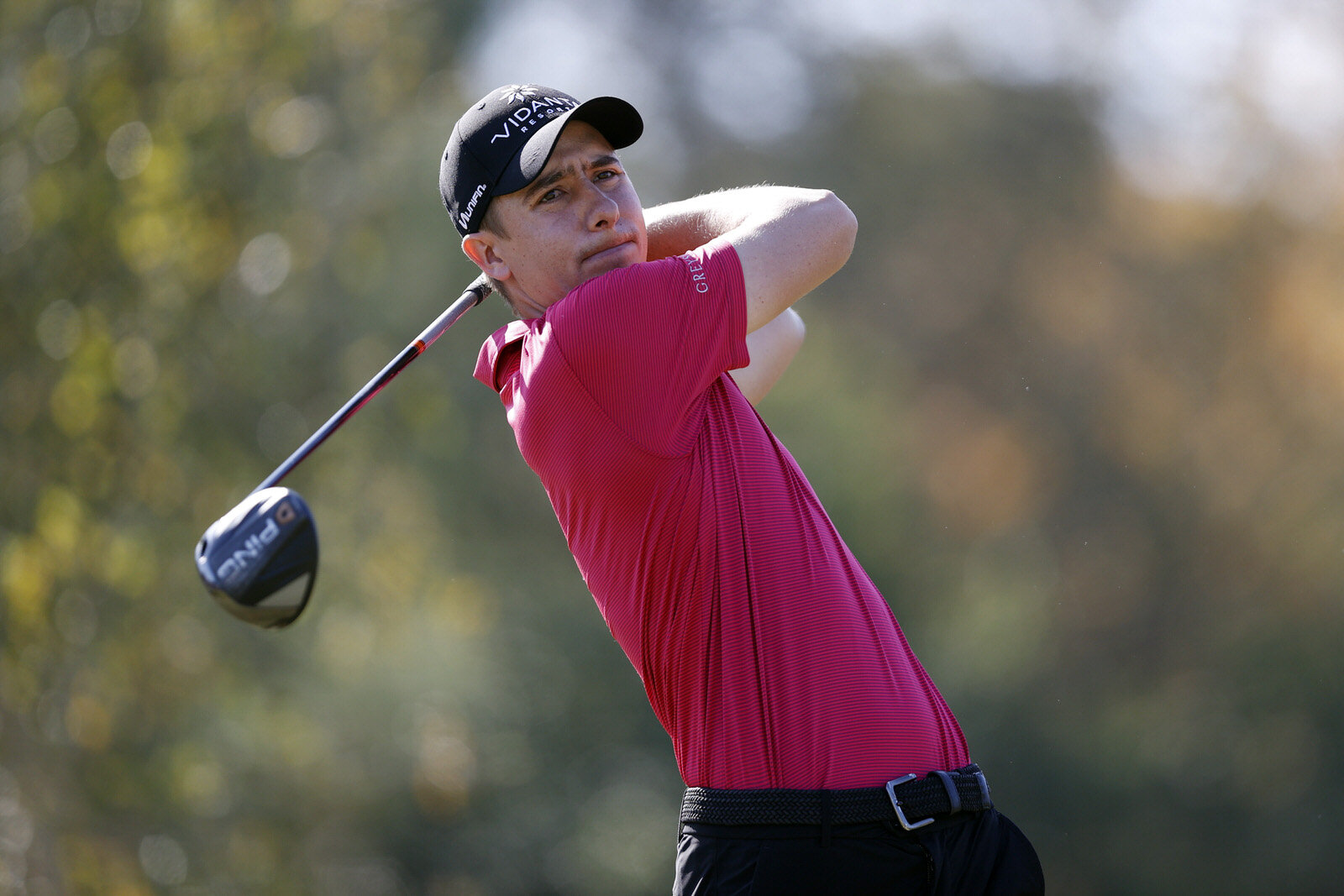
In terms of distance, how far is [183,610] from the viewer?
10.4 metres

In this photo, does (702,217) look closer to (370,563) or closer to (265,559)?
(265,559)

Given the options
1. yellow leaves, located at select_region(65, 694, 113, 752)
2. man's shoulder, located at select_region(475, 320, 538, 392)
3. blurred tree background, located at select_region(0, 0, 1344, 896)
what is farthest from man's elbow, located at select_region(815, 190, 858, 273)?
yellow leaves, located at select_region(65, 694, 113, 752)

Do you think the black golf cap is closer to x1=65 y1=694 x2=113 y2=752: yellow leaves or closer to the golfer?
the golfer

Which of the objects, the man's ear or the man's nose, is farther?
the man's ear

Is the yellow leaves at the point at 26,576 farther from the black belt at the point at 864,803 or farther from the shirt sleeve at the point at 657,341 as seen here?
the black belt at the point at 864,803

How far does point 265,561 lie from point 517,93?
106 cm

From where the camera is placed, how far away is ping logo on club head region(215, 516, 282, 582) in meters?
2.21

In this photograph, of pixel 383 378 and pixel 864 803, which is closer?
pixel 864 803

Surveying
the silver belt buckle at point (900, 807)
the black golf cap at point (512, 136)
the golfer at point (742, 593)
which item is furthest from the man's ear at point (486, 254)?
the silver belt buckle at point (900, 807)

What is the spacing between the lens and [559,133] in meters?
2.52

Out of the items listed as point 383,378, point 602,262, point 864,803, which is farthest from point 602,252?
point 864,803

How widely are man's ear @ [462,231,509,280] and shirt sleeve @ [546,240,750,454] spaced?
1.51 feet

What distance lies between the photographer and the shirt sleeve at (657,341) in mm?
2314

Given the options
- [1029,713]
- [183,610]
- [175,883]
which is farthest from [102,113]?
[1029,713]
